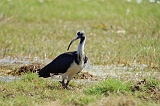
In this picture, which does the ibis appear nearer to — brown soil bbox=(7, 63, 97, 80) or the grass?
the grass

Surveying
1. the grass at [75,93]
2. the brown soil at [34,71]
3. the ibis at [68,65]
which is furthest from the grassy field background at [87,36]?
the brown soil at [34,71]

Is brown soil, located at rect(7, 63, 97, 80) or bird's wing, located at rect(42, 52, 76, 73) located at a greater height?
bird's wing, located at rect(42, 52, 76, 73)

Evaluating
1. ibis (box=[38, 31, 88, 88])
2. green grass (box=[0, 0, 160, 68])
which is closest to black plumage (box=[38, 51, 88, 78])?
ibis (box=[38, 31, 88, 88])

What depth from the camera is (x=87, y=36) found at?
65.7ft

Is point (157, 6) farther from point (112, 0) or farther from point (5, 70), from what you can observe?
point (112, 0)

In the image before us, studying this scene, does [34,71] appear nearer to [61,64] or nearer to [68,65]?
[61,64]

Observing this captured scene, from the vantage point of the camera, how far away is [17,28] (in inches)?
826

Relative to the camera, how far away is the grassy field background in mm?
9830

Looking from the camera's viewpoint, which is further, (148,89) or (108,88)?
(148,89)

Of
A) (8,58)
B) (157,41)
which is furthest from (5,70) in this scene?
(157,41)

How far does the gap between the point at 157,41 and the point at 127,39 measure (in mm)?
4146

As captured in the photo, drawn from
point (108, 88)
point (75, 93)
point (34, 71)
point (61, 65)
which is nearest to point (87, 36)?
point (34, 71)

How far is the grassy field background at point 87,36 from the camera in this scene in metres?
9.83

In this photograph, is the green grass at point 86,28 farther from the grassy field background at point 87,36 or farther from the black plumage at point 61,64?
the black plumage at point 61,64
